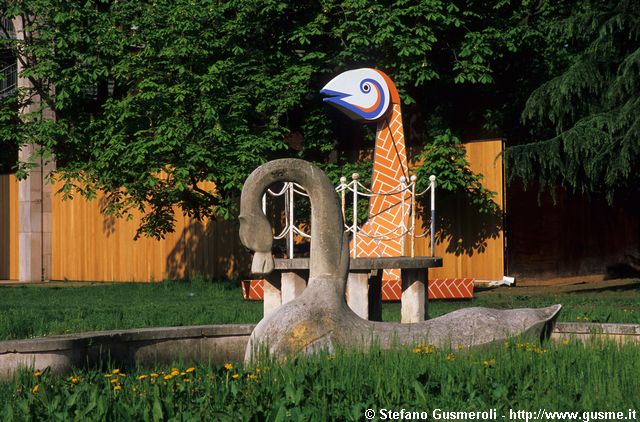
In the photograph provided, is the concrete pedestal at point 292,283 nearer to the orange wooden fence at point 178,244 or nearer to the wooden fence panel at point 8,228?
the orange wooden fence at point 178,244

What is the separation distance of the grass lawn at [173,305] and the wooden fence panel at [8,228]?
5560mm

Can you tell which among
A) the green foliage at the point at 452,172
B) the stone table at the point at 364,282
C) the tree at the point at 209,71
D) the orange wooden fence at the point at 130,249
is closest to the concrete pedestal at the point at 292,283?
the stone table at the point at 364,282

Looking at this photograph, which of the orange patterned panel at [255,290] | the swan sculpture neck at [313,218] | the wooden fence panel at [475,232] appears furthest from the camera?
the wooden fence panel at [475,232]

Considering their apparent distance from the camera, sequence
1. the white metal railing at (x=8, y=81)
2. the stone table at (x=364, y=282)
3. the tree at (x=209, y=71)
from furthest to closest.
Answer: the white metal railing at (x=8, y=81) → the tree at (x=209, y=71) → the stone table at (x=364, y=282)

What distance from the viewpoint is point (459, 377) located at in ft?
20.8

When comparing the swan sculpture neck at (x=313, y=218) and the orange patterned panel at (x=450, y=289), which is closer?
the swan sculpture neck at (x=313, y=218)

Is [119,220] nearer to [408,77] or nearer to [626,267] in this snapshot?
[408,77]

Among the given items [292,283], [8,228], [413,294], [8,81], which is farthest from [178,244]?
A: [413,294]

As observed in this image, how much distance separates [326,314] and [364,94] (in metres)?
9.10

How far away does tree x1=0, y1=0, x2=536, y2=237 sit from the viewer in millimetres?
18484

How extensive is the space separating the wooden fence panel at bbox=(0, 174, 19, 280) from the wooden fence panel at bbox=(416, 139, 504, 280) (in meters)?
11.2

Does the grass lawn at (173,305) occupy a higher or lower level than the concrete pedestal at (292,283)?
lower

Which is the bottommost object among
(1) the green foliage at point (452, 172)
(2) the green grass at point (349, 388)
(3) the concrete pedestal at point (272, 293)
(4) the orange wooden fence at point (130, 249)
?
(2) the green grass at point (349, 388)

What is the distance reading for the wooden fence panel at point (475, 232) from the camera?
820 inches
